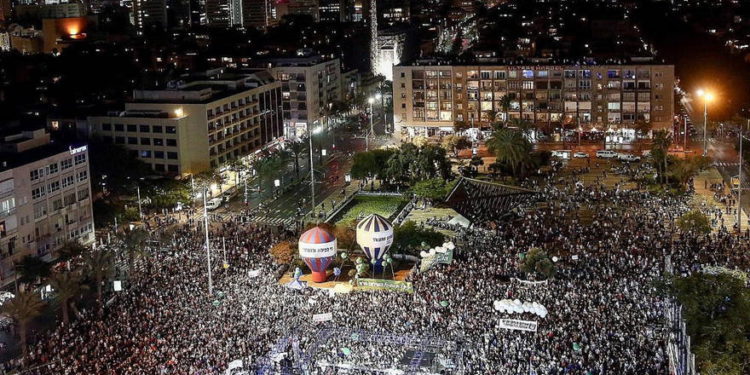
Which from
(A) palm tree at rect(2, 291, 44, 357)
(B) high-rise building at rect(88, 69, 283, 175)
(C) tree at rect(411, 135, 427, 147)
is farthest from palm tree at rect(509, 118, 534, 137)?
(A) palm tree at rect(2, 291, 44, 357)

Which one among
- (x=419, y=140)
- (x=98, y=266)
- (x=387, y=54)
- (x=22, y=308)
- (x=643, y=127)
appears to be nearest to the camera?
(x=22, y=308)

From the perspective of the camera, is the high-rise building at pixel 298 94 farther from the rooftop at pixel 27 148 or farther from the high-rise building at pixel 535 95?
the rooftop at pixel 27 148

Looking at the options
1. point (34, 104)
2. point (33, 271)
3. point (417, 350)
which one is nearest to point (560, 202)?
point (417, 350)

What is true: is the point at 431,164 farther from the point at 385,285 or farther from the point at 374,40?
the point at 374,40

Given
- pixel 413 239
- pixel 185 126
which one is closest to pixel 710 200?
pixel 413 239

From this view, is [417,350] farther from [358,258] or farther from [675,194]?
[675,194]

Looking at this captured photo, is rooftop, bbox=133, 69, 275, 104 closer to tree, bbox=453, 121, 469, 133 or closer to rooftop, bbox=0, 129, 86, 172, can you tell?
rooftop, bbox=0, 129, 86, 172
